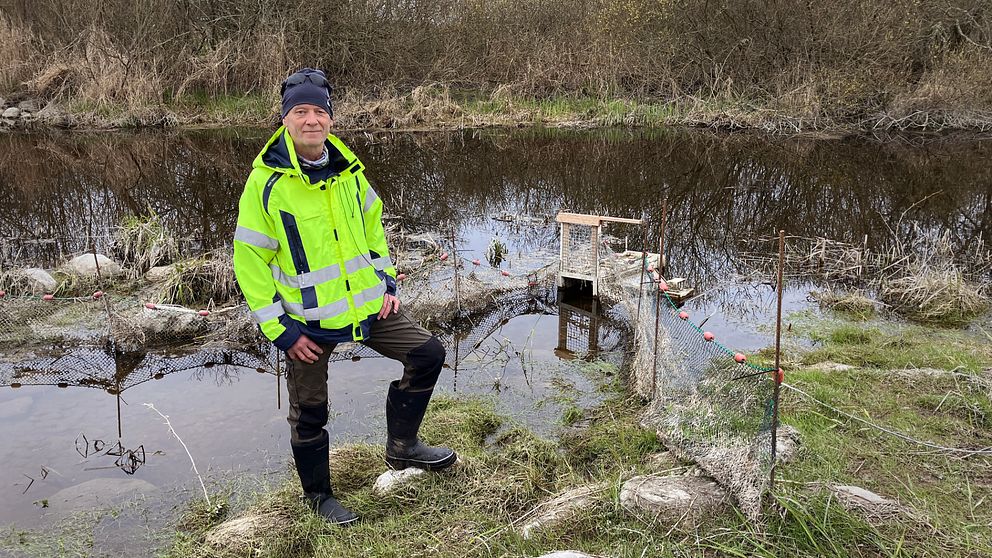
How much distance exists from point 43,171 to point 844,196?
13.4m

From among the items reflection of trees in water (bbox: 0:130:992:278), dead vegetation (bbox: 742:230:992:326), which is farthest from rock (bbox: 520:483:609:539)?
reflection of trees in water (bbox: 0:130:992:278)

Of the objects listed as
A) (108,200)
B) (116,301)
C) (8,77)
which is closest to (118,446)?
(116,301)

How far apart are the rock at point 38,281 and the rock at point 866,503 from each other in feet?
22.5

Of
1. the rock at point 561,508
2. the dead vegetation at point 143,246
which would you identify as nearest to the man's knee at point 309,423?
the rock at point 561,508

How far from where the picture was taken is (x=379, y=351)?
3480mm

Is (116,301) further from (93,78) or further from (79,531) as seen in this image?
(93,78)

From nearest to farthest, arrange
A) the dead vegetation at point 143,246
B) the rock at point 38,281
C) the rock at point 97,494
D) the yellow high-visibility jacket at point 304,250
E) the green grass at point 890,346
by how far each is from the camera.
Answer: the yellow high-visibility jacket at point 304,250 < the rock at point 97,494 < the green grass at point 890,346 < the rock at point 38,281 < the dead vegetation at point 143,246

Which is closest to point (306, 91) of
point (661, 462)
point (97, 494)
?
point (661, 462)

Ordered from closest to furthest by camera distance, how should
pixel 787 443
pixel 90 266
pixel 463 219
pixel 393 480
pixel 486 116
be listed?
pixel 393 480
pixel 787 443
pixel 90 266
pixel 463 219
pixel 486 116

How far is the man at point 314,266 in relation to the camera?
298 cm

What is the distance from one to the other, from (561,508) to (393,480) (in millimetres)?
873

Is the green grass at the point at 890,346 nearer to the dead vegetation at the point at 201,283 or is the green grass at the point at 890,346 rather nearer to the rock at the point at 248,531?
the rock at the point at 248,531

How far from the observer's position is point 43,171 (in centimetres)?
1278

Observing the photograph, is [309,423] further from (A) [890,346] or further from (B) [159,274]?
(B) [159,274]
